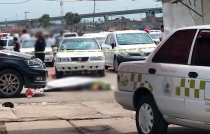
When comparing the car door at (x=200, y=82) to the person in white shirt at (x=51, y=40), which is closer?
the person in white shirt at (x=51, y=40)

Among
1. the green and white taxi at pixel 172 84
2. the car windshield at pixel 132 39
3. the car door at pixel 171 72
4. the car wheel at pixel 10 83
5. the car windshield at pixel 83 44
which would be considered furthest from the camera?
the car windshield at pixel 132 39

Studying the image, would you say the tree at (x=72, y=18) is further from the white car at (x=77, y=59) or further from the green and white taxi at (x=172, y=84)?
the green and white taxi at (x=172, y=84)

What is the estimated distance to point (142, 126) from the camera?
23.3 ft

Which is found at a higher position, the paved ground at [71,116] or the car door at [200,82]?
the car door at [200,82]

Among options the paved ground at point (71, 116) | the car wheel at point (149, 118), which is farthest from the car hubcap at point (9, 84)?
the car wheel at point (149, 118)

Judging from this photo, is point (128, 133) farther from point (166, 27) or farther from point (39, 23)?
point (166, 27)

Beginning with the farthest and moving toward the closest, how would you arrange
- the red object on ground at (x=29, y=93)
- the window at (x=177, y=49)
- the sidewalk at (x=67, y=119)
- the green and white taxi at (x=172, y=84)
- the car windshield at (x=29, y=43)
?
1. the red object on ground at (x=29, y=93)
2. the sidewalk at (x=67, y=119)
3. the window at (x=177, y=49)
4. the green and white taxi at (x=172, y=84)
5. the car windshield at (x=29, y=43)

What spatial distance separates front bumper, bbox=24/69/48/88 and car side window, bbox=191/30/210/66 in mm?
4667

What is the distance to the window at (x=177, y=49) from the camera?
6539 millimetres

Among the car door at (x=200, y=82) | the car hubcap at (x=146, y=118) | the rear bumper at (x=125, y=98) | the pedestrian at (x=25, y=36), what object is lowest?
the car hubcap at (x=146, y=118)

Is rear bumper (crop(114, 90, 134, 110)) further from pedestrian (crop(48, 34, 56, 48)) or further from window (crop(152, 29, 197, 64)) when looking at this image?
pedestrian (crop(48, 34, 56, 48))

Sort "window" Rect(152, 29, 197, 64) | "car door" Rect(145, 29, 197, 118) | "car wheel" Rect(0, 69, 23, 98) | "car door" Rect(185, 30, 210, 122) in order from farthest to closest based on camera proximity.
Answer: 1. "car wheel" Rect(0, 69, 23, 98)
2. "window" Rect(152, 29, 197, 64)
3. "car door" Rect(145, 29, 197, 118)
4. "car door" Rect(185, 30, 210, 122)

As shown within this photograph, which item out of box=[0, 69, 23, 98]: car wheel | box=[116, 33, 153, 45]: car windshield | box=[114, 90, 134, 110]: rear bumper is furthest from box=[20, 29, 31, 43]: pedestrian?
box=[116, 33, 153, 45]: car windshield

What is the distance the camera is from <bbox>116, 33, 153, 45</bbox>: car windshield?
52.2 feet
